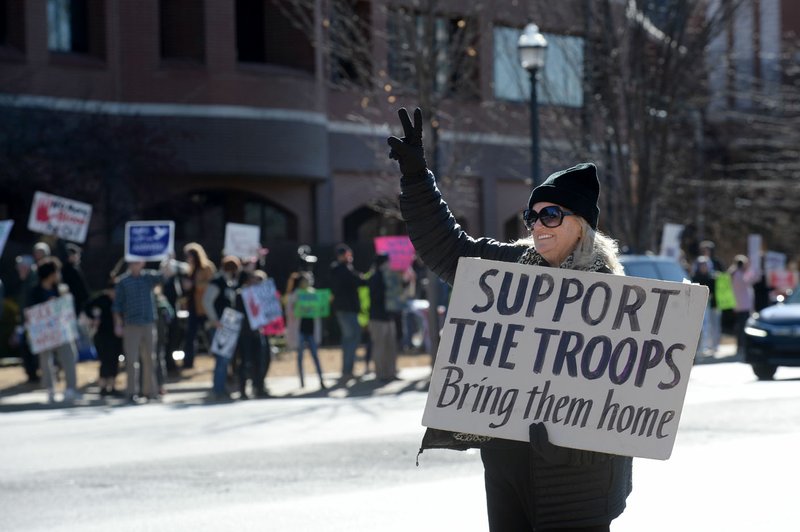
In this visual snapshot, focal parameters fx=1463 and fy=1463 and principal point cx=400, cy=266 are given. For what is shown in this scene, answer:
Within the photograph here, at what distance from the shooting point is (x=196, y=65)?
1265 inches

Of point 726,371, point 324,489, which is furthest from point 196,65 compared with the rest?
point 324,489

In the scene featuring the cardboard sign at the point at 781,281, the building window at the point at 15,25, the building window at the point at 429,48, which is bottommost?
the cardboard sign at the point at 781,281

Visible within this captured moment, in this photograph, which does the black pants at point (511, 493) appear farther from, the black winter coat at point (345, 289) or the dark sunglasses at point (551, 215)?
the black winter coat at point (345, 289)

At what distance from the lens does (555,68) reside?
32.2 meters

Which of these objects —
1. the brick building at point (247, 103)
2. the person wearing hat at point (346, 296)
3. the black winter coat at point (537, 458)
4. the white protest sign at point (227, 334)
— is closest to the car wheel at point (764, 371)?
the person wearing hat at point (346, 296)

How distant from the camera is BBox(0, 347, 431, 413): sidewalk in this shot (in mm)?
18578

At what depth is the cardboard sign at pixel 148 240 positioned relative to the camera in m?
20.0

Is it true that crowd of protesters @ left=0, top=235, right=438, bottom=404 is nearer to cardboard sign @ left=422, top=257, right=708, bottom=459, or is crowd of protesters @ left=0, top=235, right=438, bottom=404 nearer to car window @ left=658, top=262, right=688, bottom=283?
car window @ left=658, top=262, right=688, bottom=283

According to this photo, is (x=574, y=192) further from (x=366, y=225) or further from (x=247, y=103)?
(x=366, y=225)

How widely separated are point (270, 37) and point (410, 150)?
98.1ft

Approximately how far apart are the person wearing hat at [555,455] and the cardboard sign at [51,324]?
44.6ft

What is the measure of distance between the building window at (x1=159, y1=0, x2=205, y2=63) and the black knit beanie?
28550 millimetres

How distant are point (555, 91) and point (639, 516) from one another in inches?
881

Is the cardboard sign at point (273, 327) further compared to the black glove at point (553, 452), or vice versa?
the cardboard sign at point (273, 327)
